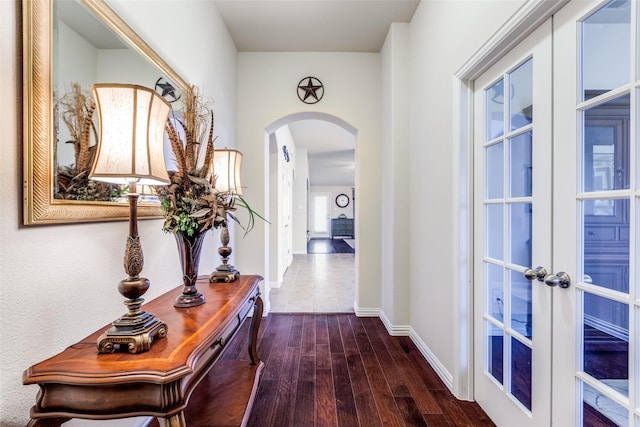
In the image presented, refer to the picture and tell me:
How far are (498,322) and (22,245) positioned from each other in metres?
2.10

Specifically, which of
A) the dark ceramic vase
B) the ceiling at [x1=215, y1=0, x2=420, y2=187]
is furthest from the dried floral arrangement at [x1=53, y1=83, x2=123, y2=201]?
the ceiling at [x1=215, y1=0, x2=420, y2=187]

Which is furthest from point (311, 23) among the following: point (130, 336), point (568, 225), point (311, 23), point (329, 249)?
point (329, 249)

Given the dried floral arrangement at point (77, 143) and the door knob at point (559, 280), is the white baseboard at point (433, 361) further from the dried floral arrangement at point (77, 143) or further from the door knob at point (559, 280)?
the dried floral arrangement at point (77, 143)

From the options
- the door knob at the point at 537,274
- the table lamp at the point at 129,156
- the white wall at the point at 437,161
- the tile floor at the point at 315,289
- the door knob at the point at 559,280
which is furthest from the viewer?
the tile floor at the point at 315,289

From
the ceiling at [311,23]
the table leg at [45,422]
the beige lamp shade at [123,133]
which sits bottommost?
the table leg at [45,422]

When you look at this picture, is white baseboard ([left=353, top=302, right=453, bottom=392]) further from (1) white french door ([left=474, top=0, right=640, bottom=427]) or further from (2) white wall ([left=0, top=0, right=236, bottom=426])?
(2) white wall ([left=0, top=0, right=236, bottom=426])

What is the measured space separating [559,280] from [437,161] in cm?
121

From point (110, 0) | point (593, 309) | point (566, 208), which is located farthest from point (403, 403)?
point (110, 0)

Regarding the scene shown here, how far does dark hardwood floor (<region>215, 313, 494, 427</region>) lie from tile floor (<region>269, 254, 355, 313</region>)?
0.63 metres

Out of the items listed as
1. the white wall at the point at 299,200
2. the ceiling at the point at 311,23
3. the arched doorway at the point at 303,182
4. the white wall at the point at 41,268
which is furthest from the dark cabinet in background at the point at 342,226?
the white wall at the point at 41,268

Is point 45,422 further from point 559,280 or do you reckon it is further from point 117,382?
point 559,280

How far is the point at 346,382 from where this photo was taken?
6.83 ft

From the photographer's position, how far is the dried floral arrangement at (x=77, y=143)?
1.01 m

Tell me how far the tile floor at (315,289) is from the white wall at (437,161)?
1.30m
